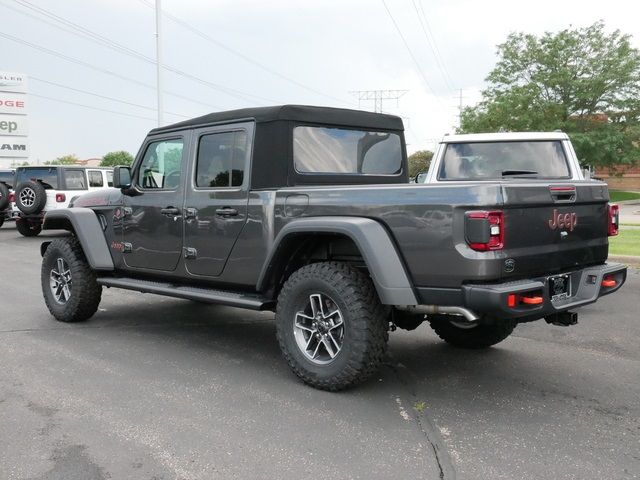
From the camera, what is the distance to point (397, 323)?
4668 millimetres

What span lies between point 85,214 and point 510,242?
13.8ft

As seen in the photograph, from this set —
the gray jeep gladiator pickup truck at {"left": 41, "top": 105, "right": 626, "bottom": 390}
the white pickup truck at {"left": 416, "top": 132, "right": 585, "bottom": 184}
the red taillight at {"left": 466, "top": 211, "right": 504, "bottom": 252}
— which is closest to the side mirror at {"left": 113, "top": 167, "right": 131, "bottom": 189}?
the gray jeep gladiator pickup truck at {"left": 41, "top": 105, "right": 626, "bottom": 390}

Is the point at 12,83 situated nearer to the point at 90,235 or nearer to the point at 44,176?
the point at 44,176

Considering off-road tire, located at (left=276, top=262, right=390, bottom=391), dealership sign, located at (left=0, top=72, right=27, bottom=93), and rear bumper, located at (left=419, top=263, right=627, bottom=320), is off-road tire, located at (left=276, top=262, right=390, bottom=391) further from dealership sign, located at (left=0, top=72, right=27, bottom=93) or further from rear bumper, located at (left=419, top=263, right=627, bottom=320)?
dealership sign, located at (left=0, top=72, right=27, bottom=93)

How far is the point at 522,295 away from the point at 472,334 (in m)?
1.70

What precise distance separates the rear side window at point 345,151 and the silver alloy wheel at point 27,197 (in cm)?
1231

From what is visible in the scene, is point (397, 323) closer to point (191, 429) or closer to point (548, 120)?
point (191, 429)

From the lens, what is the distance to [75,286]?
6.04m

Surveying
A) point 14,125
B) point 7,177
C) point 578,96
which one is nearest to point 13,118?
point 14,125

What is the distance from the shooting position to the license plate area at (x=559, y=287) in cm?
387

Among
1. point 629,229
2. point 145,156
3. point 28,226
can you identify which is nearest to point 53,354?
point 145,156

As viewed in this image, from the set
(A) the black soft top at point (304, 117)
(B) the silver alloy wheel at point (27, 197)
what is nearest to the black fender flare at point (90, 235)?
(A) the black soft top at point (304, 117)

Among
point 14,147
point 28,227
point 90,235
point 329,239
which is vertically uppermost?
point 14,147

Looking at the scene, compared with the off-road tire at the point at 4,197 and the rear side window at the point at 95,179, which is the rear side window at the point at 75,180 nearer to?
the rear side window at the point at 95,179
